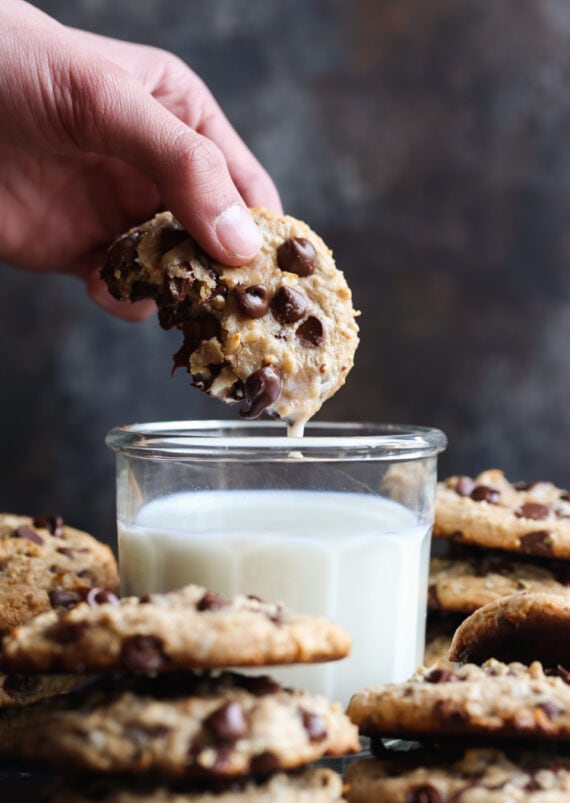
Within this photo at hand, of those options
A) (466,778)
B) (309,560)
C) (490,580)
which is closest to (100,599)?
(309,560)

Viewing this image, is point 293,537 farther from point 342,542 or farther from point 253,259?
point 253,259

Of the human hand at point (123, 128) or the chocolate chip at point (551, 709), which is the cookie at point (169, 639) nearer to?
the chocolate chip at point (551, 709)

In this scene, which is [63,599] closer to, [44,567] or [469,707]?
[44,567]

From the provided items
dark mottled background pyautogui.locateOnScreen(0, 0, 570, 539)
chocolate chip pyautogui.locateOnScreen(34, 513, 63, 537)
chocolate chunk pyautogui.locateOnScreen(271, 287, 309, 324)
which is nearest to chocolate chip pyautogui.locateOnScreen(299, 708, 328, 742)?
chocolate chunk pyautogui.locateOnScreen(271, 287, 309, 324)

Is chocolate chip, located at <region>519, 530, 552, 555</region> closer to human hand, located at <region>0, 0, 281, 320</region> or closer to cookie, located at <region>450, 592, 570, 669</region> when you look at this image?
cookie, located at <region>450, 592, 570, 669</region>

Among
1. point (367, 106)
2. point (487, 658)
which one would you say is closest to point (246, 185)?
point (487, 658)

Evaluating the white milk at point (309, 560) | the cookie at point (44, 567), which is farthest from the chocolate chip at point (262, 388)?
the cookie at point (44, 567)

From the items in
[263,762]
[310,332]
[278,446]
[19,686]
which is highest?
[310,332]
